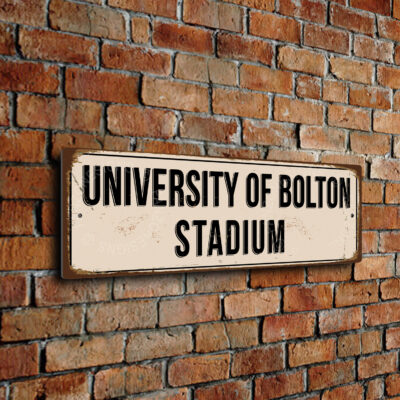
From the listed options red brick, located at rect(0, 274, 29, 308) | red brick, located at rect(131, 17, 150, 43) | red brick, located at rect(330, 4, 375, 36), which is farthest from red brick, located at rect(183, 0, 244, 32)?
red brick, located at rect(0, 274, 29, 308)

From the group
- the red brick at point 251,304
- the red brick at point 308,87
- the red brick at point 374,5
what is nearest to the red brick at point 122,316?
the red brick at point 251,304

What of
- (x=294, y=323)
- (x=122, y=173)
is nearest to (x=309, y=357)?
(x=294, y=323)

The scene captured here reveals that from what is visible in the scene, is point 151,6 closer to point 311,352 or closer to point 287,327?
point 287,327

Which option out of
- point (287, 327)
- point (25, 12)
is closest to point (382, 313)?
point (287, 327)

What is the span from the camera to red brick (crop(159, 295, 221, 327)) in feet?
4.32

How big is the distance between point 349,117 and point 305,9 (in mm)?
367

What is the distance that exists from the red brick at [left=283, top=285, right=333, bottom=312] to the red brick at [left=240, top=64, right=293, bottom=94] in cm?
60

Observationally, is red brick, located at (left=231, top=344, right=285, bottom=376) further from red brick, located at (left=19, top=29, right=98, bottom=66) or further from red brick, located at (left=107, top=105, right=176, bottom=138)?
red brick, located at (left=19, top=29, right=98, bottom=66)

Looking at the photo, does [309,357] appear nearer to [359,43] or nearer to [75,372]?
[75,372]

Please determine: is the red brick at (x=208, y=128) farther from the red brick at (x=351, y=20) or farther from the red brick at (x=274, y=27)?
the red brick at (x=351, y=20)

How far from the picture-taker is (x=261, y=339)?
1448 millimetres

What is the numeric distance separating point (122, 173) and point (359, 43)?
0.93 metres

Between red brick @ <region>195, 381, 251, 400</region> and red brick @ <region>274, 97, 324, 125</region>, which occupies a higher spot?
red brick @ <region>274, 97, 324, 125</region>

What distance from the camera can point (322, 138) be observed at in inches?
60.8
